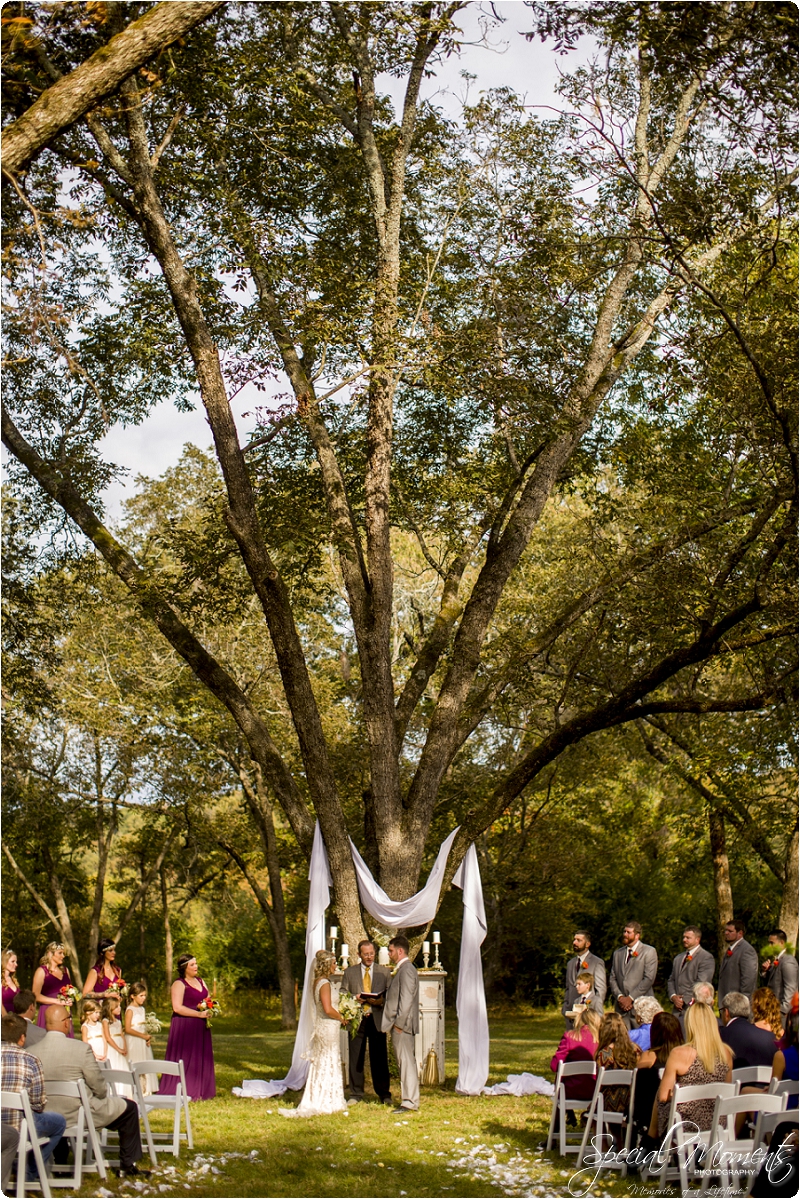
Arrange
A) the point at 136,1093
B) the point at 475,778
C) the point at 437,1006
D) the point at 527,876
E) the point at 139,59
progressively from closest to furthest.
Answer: the point at 139,59, the point at 136,1093, the point at 437,1006, the point at 475,778, the point at 527,876

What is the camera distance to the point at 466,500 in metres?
13.7

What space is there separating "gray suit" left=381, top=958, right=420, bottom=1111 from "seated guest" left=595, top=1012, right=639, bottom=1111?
3.00m

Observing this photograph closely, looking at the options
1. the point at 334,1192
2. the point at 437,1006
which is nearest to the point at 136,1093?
the point at 334,1192

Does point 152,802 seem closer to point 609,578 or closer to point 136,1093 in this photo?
point 609,578

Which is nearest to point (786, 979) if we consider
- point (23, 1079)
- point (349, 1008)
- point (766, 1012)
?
point (766, 1012)

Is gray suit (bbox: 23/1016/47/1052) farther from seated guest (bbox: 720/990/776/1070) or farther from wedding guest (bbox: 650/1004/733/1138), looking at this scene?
seated guest (bbox: 720/990/776/1070)

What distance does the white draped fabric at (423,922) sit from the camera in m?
11.1

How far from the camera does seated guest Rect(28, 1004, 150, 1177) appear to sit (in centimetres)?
665

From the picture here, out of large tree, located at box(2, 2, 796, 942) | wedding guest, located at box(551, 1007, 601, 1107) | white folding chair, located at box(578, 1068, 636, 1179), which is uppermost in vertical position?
large tree, located at box(2, 2, 796, 942)

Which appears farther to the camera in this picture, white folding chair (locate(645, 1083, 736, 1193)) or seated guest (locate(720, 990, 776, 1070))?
seated guest (locate(720, 990, 776, 1070))

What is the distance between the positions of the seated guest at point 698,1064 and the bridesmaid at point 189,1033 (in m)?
4.82

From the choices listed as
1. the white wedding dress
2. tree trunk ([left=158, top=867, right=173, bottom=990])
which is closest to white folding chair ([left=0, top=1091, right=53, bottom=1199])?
the white wedding dress

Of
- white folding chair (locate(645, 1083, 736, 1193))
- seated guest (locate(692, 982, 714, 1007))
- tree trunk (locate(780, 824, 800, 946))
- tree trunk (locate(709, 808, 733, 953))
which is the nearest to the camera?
white folding chair (locate(645, 1083, 736, 1193))

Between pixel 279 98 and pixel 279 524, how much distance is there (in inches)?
183
